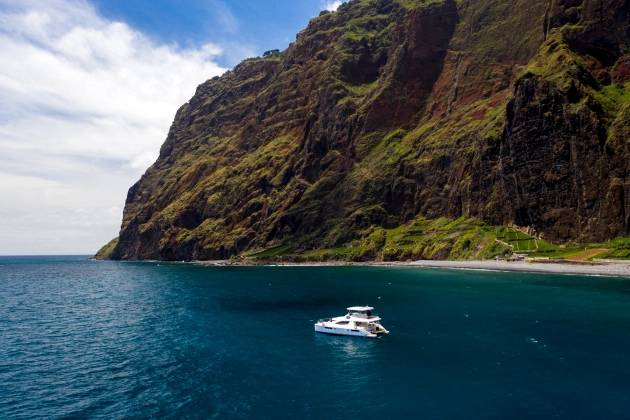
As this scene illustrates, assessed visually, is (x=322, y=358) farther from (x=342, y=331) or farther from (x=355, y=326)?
(x=355, y=326)

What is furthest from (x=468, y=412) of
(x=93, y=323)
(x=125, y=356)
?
(x=93, y=323)

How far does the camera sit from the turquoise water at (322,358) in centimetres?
5156

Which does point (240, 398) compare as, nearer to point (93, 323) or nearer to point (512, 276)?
point (93, 323)

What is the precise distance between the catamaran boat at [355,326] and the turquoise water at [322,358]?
8.08ft

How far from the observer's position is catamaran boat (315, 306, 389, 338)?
84375mm

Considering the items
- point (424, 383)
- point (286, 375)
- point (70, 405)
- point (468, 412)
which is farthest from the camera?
point (286, 375)

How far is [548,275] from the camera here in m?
167

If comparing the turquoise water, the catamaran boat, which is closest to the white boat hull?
Answer: the catamaran boat

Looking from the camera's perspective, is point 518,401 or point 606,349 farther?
point 606,349

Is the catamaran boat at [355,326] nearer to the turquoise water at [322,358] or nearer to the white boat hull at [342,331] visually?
the white boat hull at [342,331]

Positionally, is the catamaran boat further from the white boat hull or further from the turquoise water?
the turquoise water

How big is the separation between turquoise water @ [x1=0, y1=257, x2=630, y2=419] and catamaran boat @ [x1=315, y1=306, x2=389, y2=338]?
2463 millimetres

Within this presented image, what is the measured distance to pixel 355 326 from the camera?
8588 centimetres

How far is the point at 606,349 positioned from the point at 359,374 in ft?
122
